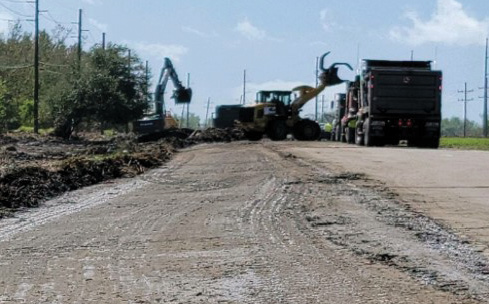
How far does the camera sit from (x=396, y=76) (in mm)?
38562

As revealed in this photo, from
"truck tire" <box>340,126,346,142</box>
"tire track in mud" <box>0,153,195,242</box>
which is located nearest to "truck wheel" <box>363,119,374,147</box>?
"truck tire" <box>340,126,346,142</box>

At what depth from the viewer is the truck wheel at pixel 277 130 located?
172 feet

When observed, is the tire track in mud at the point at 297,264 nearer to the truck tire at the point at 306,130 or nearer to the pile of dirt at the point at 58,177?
the pile of dirt at the point at 58,177

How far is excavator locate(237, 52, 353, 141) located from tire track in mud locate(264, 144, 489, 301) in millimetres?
35495

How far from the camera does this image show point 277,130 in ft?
172

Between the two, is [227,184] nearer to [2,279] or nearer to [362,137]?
[2,279]

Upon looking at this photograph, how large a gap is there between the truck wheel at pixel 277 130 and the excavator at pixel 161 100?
8893 millimetres

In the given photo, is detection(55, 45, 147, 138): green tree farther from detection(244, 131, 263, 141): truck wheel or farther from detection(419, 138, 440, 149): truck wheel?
detection(419, 138, 440, 149): truck wheel

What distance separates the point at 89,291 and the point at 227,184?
37.5 feet

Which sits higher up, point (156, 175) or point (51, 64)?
point (51, 64)

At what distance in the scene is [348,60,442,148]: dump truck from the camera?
38.5 metres

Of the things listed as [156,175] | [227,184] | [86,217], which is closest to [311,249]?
[86,217]

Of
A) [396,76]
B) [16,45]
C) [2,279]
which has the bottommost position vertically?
[2,279]

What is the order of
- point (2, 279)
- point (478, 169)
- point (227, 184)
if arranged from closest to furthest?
point (2, 279) → point (227, 184) → point (478, 169)
